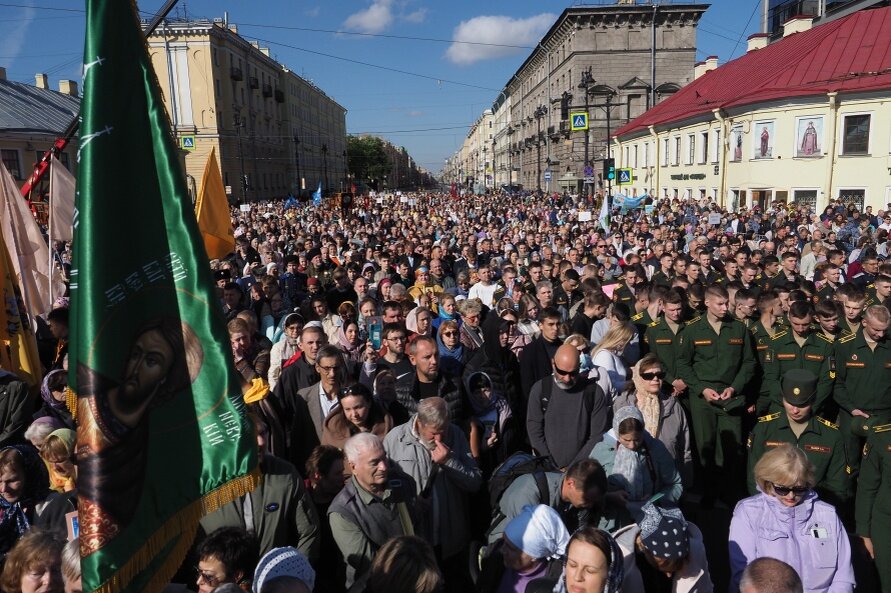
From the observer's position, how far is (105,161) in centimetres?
217

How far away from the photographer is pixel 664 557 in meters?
3.14

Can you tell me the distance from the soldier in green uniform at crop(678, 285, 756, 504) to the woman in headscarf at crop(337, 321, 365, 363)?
336 centimetres

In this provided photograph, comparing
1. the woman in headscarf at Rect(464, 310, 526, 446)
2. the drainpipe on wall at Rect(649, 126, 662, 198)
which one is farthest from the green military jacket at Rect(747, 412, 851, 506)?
the drainpipe on wall at Rect(649, 126, 662, 198)

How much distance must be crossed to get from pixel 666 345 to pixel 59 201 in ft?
26.9

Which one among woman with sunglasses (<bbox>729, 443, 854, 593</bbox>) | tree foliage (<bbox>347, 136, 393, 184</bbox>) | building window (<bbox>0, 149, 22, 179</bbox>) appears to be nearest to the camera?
woman with sunglasses (<bbox>729, 443, 854, 593</bbox>)

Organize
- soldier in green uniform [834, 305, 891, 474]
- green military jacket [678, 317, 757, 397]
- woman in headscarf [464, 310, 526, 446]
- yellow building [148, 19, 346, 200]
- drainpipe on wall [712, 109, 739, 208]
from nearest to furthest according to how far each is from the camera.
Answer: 1. soldier in green uniform [834, 305, 891, 474]
2. woman in headscarf [464, 310, 526, 446]
3. green military jacket [678, 317, 757, 397]
4. drainpipe on wall [712, 109, 739, 208]
5. yellow building [148, 19, 346, 200]

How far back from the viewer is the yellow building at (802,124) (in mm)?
23922

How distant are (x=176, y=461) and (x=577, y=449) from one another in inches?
131

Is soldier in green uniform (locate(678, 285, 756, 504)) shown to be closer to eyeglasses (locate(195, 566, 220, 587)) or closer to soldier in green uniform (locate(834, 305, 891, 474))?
soldier in green uniform (locate(834, 305, 891, 474))

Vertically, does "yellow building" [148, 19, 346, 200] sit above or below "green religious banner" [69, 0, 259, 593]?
above

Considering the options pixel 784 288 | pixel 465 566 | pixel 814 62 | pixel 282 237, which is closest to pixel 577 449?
pixel 465 566

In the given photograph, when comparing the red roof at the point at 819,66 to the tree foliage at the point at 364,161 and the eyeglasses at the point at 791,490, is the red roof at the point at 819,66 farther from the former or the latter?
the tree foliage at the point at 364,161

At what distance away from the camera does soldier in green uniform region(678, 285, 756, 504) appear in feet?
19.7

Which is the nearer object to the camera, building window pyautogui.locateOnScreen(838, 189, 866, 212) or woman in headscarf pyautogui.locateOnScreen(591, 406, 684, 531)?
woman in headscarf pyautogui.locateOnScreen(591, 406, 684, 531)
